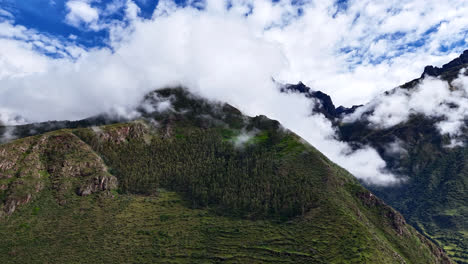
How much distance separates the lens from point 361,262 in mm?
197125

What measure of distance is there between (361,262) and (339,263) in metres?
14.1

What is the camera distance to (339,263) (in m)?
200
